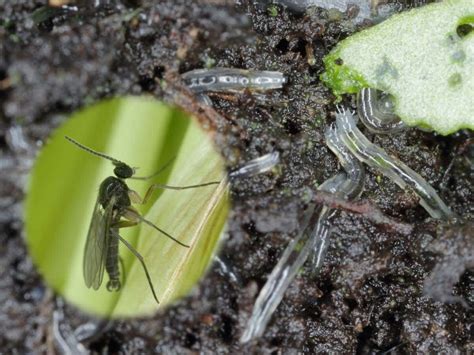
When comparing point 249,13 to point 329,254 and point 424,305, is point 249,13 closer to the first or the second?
point 329,254

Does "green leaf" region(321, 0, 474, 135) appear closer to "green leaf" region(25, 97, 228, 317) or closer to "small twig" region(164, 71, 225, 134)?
"small twig" region(164, 71, 225, 134)

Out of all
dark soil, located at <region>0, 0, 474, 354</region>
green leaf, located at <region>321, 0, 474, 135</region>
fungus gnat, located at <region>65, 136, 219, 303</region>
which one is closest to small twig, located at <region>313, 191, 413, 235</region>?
dark soil, located at <region>0, 0, 474, 354</region>

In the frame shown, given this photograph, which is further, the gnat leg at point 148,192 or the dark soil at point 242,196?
the gnat leg at point 148,192

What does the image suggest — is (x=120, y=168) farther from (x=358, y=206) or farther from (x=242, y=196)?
(x=358, y=206)

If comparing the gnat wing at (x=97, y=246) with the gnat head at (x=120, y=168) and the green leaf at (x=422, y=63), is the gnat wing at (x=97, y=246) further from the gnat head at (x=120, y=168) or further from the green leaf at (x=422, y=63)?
the green leaf at (x=422, y=63)

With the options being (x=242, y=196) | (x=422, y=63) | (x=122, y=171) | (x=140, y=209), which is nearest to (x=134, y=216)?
(x=140, y=209)

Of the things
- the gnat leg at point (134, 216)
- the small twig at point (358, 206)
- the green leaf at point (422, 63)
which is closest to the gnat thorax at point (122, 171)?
the gnat leg at point (134, 216)

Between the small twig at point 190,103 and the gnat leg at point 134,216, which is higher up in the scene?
the small twig at point 190,103
